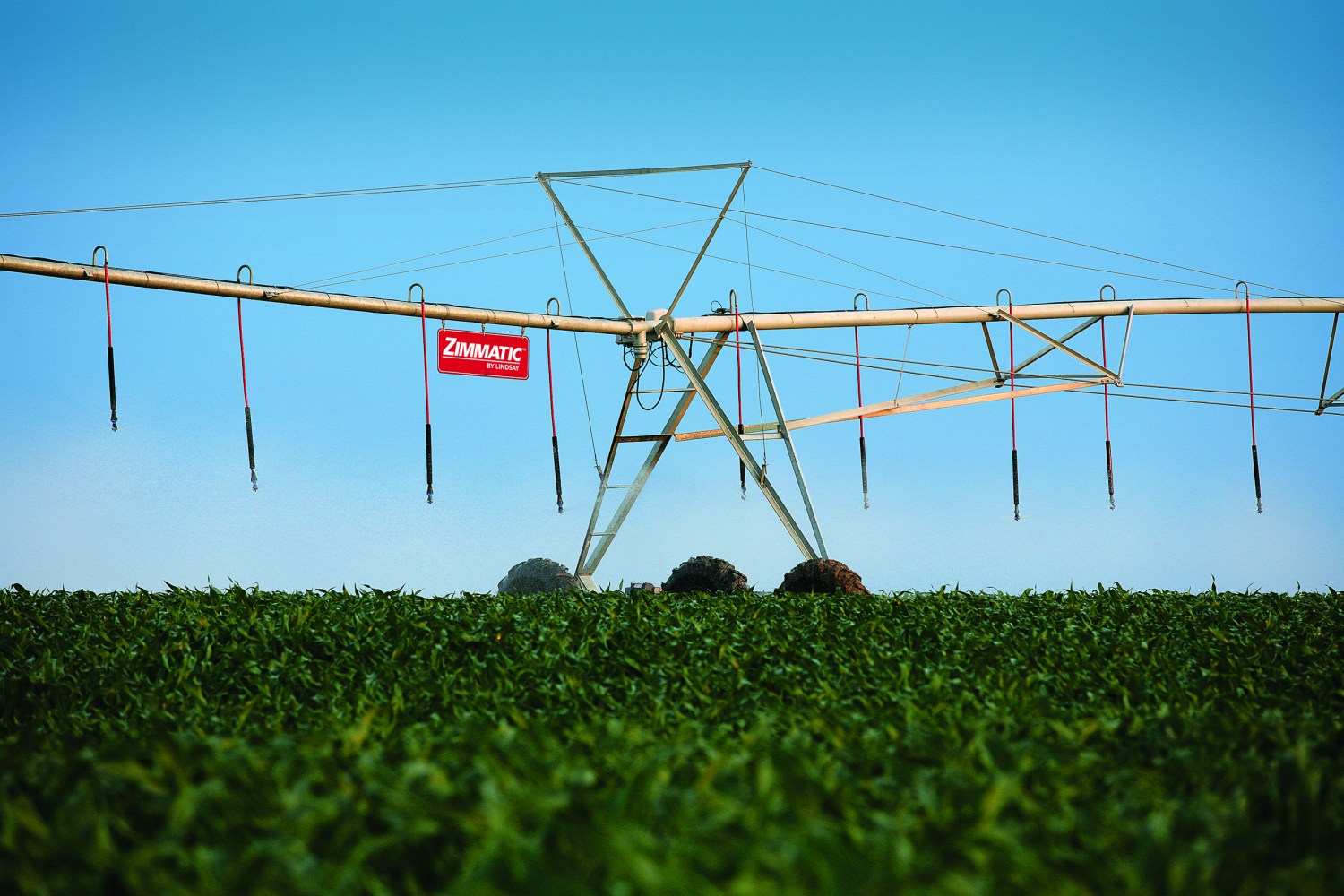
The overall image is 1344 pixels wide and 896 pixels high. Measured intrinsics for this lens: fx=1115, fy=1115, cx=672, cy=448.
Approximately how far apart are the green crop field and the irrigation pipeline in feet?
21.4

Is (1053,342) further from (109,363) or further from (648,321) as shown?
(109,363)

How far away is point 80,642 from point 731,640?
4.19m

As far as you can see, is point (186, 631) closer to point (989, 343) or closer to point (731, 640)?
point (731, 640)

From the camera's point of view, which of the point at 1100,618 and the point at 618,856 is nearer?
the point at 618,856

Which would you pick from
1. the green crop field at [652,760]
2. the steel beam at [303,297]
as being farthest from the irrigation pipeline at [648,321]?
the green crop field at [652,760]

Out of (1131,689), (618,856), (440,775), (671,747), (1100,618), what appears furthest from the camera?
(1100,618)

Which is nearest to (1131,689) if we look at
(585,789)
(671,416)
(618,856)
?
(585,789)

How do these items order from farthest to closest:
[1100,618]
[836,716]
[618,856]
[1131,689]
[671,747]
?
[1100,618], [1131,689], [836,716], [671,747], [618,856]

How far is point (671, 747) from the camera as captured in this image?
3.49m

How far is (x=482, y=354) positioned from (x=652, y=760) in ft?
39.1

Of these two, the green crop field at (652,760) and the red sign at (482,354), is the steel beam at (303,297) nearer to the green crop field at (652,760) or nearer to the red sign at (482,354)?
the red sign at (482,354)

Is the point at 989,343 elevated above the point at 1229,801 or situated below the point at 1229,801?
above

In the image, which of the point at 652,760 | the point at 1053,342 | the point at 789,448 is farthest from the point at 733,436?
the point at 652,760

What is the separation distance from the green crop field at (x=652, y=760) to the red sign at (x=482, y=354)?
720 centimetres
